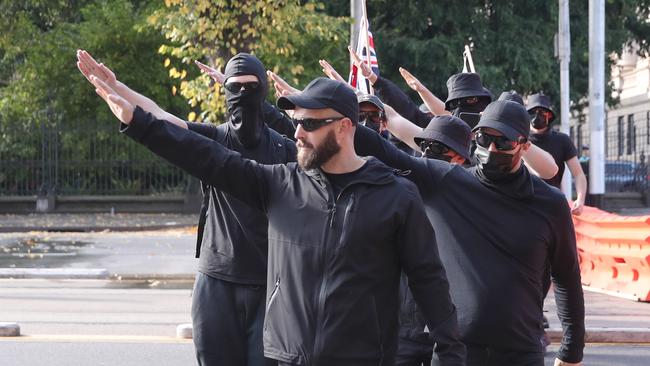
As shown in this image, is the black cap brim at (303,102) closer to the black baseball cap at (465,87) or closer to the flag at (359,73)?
the black baseball cap at (465,87)

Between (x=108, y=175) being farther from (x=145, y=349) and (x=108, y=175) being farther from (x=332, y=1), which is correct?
(x=145, y=349)

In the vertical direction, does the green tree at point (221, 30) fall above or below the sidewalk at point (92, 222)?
above

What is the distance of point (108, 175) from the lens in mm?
27578

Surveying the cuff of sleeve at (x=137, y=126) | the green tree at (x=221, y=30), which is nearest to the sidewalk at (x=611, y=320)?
the cuff of sleeve at (x=137, y=126)

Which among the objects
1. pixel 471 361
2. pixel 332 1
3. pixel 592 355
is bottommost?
pixel 592 355

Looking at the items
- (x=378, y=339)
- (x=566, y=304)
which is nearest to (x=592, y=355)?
(x=566, y=304)

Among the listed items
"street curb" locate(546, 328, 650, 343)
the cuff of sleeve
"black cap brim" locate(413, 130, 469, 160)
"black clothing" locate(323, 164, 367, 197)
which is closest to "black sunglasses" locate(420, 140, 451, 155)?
"black cap brim" locate(413, 130, 469, 160)

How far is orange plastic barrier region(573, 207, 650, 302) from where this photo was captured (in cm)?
1195

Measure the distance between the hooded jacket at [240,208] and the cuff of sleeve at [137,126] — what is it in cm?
126

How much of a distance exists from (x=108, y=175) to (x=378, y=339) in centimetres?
2438

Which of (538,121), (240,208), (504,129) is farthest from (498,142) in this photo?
(538,121)

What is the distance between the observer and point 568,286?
4.61 metres

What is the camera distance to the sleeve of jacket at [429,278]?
Result: 390 centimetres

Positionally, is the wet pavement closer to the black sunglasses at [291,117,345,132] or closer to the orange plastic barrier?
the orange plastic barrier
